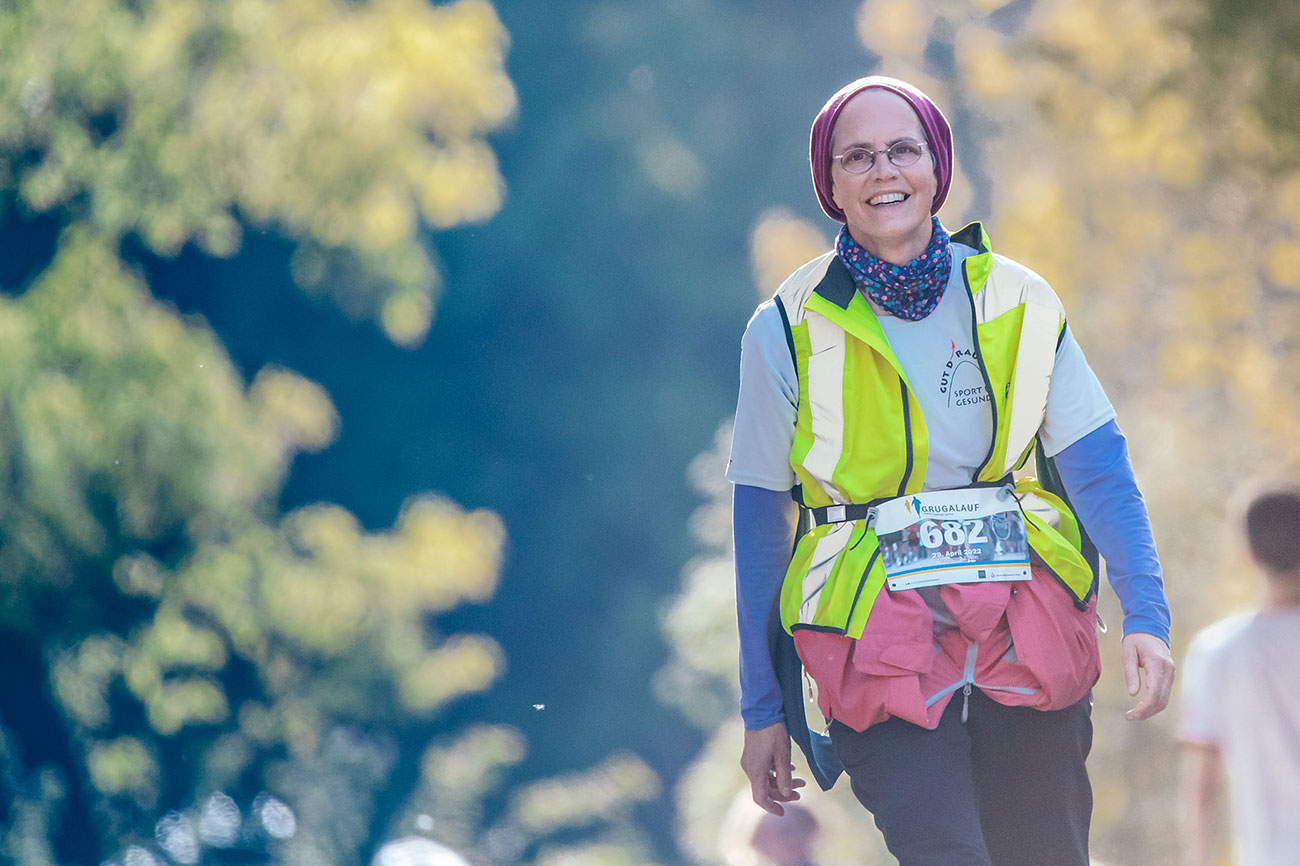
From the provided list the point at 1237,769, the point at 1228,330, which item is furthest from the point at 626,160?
the point at 1237,769

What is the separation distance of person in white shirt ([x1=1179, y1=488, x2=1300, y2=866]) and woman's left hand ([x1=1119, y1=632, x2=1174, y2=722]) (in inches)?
23.5

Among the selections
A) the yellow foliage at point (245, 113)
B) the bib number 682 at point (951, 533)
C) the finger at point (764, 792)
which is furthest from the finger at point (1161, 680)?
the yellow foliage at point (245, 113)

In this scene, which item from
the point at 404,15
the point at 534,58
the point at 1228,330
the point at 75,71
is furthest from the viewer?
the point at 534,58

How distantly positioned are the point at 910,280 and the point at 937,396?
0.14 metres

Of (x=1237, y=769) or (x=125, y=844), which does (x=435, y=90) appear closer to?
(x=125, y=844)

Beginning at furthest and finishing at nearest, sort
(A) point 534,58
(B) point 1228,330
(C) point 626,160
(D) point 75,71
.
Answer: (C) point 626,160, (A) point 534,58, (D) point 75,71, (B) point 1228,330

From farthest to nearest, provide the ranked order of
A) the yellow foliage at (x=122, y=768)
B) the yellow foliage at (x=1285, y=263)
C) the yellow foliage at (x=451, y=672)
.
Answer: the yellow foliage at (x=451, y=672) < the yellow foliage at (x=122, y=768) < the yellow foliage at (x=1285, y=263)

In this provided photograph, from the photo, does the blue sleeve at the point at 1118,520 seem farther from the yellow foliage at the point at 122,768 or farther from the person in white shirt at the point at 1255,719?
the yellow foliage at the point at 122,768

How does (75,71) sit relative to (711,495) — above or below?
above

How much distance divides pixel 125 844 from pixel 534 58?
3.51 metres

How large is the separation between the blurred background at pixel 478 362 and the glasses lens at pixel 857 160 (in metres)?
3.18

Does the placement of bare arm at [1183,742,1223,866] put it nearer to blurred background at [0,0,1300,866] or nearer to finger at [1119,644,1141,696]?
finger at [1119,644,1141,696]

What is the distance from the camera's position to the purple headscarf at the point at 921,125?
1680 mm

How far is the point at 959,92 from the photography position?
490 cm
